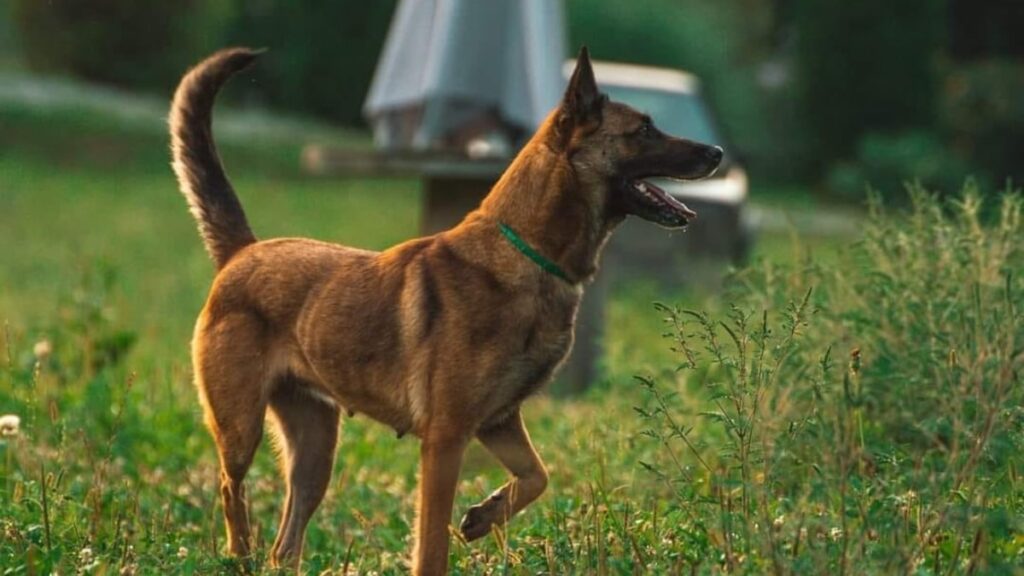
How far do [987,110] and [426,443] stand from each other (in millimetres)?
24720

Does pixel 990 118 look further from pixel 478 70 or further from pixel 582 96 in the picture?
pixel 582 96

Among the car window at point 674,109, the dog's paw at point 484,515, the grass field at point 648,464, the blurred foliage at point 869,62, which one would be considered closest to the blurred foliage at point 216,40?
the blurred foliage at point 869,62

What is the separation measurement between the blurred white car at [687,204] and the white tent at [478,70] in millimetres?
3148

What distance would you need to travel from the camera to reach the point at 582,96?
5.19 m

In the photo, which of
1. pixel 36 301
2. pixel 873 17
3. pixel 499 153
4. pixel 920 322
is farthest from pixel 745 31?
pixel 920 322

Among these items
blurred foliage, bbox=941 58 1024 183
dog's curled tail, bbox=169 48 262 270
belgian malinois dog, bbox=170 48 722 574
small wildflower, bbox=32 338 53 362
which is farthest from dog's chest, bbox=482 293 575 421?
blurred foliage, bbox=941 58 1024 183

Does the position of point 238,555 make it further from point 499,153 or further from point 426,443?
point 499,153

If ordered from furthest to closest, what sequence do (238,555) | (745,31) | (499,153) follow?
(745,31)
(499,153)
(238,555)

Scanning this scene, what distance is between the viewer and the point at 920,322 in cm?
619

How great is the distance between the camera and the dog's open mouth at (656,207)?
5133 mm

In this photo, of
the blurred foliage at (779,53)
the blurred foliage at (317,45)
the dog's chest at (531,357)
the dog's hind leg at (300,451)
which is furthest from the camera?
the blurred foliage at (317,45)

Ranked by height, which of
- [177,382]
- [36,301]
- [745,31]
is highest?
[177,382]

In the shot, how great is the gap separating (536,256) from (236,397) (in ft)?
3.77

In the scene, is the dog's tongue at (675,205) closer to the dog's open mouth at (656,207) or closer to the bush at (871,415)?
the dog's open mouth at (656,207)
